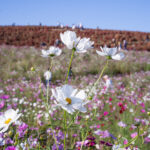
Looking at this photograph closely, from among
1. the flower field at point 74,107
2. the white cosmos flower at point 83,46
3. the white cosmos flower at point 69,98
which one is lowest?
the flower field at point 74,107

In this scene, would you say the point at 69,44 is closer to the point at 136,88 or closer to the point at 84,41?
the point at 84,41

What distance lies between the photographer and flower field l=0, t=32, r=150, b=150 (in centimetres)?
72

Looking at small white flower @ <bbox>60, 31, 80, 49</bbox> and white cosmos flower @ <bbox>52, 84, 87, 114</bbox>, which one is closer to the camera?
white cosmos flower @ <bbox>52, 84, 87, 114</bbox>

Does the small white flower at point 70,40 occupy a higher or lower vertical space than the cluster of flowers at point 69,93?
higher

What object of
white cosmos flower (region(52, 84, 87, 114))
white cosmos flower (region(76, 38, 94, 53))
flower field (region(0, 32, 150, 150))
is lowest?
flower field (region(0, 32, 150, 150))

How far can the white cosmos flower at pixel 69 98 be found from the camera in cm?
60

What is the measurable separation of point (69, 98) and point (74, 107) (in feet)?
0.19

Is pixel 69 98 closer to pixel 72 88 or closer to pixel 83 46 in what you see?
pixel 72 88

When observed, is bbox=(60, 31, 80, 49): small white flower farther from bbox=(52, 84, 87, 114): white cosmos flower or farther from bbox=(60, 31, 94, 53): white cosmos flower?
bbox=(52, 84, 87, 114): white cosmos flower

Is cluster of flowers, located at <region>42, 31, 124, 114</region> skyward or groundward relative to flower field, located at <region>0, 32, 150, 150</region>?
skyward

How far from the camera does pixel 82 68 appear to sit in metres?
4.96

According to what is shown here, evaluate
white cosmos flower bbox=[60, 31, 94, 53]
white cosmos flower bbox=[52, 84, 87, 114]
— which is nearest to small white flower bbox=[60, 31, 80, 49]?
white cosmos flower bbox=[60, 31, 94, 53]

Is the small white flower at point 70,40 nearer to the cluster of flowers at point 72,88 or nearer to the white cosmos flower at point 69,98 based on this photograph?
the cluster of flowers at point 72,88

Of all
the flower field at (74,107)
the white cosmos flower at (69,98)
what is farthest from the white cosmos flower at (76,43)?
the white cosmos flower at (69,98)
